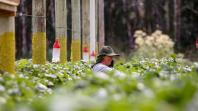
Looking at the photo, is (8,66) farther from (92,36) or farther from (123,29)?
(123,29)

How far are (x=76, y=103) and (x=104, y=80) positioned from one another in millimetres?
1411

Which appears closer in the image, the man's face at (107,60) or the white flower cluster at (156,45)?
the man's face at (107,60)

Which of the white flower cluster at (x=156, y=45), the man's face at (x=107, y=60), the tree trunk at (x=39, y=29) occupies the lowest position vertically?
the white flower cluster at (x=156, y=45)

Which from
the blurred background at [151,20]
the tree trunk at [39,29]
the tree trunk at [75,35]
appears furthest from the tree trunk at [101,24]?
the blurred background at [151,20]

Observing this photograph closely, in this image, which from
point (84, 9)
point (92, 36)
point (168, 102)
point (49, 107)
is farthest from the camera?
point (92, 36)

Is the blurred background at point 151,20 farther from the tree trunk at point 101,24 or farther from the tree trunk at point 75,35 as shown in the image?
the tree trunk at point 75,35

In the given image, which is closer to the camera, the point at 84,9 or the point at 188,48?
the point at 84,9

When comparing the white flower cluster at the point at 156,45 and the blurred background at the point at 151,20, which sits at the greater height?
the blurred background at the point at 151,20

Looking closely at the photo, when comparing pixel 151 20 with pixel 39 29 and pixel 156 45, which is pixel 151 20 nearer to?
pixel 156 45

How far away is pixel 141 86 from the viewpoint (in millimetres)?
4637

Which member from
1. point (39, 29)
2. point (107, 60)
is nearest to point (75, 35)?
point (39, 29)

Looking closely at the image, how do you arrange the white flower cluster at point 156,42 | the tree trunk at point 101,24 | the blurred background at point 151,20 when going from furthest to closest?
the blurred background at point 151,20
the white flower cluster at point 156,42
the tree trunk at point 101,24

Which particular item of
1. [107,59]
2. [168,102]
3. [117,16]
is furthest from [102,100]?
[117,16]

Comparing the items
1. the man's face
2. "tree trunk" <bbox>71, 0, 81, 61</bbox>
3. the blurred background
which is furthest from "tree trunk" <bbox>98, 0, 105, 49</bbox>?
the blurred background
